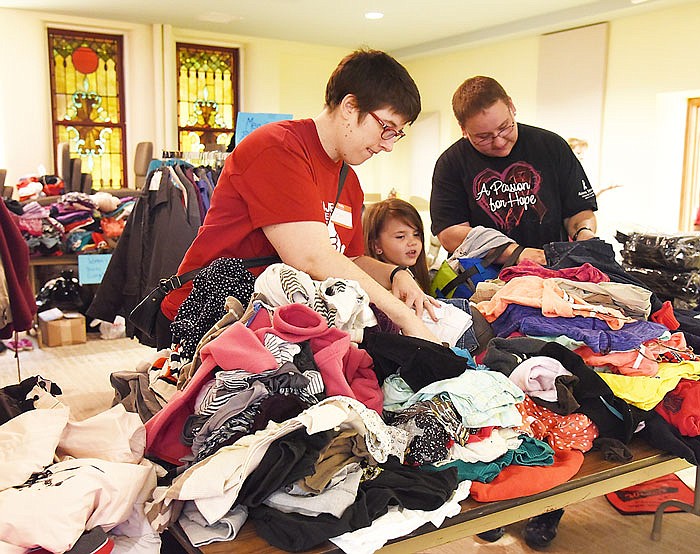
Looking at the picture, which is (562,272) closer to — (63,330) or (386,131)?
(386,131)

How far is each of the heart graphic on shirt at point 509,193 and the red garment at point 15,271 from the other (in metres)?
1.88

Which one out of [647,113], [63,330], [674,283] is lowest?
[63,330]

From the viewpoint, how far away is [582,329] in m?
1.77

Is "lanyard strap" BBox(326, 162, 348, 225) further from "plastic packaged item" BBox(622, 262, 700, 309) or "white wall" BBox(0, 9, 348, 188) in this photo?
"white wall" BBox(0, 9, 348, 188)

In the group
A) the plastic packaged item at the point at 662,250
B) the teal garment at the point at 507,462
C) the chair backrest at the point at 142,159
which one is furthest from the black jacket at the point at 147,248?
the chair backrest at the point at 142,159

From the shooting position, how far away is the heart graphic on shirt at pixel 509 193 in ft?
8.43

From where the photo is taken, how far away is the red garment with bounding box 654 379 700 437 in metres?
1.72

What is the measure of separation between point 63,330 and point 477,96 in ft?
13.2

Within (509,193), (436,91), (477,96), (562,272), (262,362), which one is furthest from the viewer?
(436,91)

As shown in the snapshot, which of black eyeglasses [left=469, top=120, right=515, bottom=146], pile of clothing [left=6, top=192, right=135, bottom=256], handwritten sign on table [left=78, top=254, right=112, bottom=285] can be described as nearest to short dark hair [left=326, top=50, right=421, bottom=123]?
black eyeglasses [left=469, top=120, right=515, bottom=146]

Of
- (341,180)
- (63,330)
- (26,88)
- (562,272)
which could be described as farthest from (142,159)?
(562,272)

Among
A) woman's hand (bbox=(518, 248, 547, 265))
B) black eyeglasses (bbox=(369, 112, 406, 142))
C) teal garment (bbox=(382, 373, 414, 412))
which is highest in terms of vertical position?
black eyeglasses (bbox=(369, 112, 406, 142))

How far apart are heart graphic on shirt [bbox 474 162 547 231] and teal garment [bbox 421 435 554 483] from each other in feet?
3.90

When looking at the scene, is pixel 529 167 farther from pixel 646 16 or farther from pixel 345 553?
pixel 646 16
